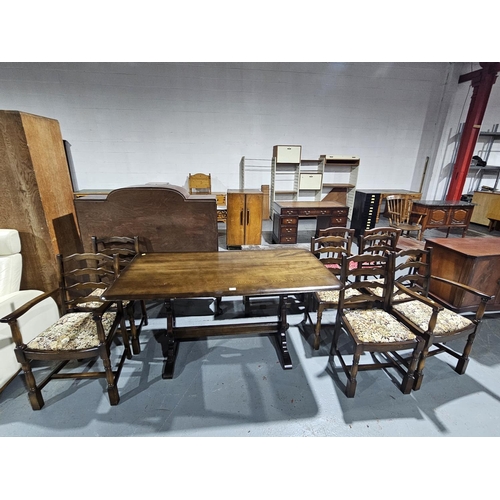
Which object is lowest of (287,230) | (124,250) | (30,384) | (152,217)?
(30,384)

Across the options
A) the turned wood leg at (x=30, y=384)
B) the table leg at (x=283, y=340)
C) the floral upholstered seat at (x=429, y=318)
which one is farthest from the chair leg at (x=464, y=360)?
the turned wood leg at (x=30, y=384)

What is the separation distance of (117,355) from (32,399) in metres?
0.58

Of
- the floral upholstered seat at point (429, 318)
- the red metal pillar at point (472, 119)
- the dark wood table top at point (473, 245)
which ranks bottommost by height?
the floral upholstered seat at point (429, 318)

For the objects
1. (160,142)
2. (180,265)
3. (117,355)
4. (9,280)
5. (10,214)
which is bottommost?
(117,355)

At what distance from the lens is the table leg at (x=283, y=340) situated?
2006 mm

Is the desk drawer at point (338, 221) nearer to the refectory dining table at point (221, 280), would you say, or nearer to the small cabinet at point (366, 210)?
the small cabinet at point (366, 210)

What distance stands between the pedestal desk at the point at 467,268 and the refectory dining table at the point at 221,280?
146cm

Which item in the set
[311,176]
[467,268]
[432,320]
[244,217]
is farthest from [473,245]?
[311,176]

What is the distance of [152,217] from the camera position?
2.44m

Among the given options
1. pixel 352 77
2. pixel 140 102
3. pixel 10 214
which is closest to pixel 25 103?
pixel 140 102

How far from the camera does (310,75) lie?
5504mm

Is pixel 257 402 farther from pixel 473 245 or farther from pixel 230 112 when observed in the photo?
pixel 230 112

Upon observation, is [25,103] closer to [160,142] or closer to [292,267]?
[160,142]

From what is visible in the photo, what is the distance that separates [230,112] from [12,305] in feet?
17.0
